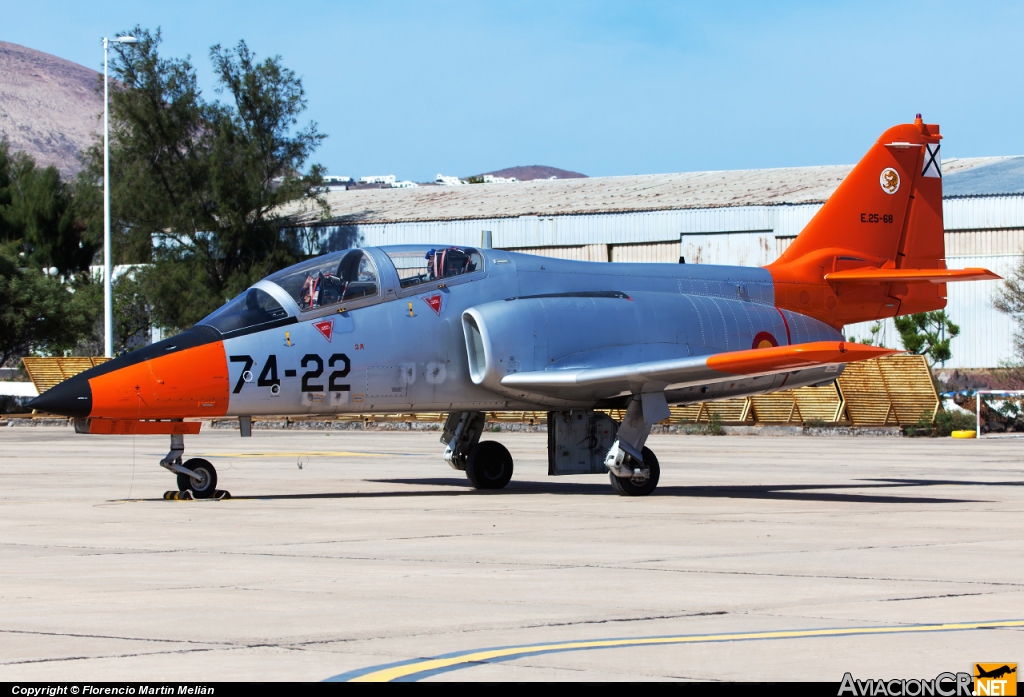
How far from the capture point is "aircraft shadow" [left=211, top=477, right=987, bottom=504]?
15633mm

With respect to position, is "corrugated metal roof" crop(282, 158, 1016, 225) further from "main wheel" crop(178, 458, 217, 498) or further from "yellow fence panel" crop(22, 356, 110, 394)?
"main wheel" crop(178, 458, 217, 498)

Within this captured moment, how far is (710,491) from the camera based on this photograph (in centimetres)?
1678

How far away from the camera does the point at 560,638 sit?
6449mm

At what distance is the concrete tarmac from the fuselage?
1195 millimetres

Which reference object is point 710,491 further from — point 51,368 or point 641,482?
point 51,368

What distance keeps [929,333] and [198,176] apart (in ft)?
120

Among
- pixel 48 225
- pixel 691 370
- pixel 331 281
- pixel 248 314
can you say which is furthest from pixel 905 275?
pixel 48 225

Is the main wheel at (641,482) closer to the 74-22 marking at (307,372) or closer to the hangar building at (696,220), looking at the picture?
the 74-22 marking at (307,372)

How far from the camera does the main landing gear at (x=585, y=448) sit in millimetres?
15508

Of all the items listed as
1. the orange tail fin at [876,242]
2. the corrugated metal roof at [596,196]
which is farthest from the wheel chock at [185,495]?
the corrugated metal roof at [596,196]

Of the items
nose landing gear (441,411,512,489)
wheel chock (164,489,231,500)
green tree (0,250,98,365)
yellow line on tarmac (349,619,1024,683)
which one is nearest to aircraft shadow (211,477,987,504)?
nose landing gear (441,411,512,489)

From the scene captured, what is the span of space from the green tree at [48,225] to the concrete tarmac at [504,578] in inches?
3270

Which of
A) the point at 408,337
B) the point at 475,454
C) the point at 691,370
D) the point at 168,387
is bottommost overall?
the point at 475,454

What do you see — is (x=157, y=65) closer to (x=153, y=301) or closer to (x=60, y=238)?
(x=153, y=301)
